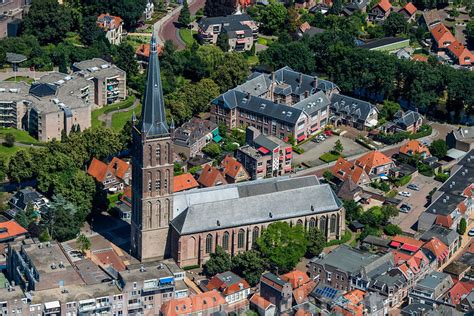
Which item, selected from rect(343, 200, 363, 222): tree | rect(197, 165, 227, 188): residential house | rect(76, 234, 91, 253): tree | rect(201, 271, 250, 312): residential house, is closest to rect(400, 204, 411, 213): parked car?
rect(343, 200, 363, 222): tree

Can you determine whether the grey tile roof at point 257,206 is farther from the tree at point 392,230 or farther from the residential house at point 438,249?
the residential house at point 438,249

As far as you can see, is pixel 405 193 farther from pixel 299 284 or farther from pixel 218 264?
pixel 218 264

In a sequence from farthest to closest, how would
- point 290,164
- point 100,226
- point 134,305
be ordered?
1. point 290,164
2. point 100,226
3. point 134,305

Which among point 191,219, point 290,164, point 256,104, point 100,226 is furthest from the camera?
point 256,104

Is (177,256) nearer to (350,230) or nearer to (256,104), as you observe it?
(350,230)

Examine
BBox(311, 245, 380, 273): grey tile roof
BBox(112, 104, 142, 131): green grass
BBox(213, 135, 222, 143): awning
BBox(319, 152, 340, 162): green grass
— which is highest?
BBox(311, 245, 380, 273): grey tile roof

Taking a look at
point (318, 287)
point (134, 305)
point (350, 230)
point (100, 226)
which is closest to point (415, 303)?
point (318, 287)

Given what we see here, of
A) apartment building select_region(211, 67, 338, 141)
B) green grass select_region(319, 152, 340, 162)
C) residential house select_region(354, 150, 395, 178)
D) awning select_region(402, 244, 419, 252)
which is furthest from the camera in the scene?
apartment building select_region(211, 67, 338, 141)

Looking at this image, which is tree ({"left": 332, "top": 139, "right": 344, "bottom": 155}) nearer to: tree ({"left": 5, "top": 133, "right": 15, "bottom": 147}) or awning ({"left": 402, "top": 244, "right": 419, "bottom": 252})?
awning ({"left": 402, "top": 244, "right": 419, "bottom": 252})
